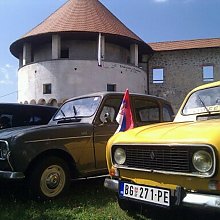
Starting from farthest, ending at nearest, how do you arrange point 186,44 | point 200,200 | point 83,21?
point 186,44
point 83,21
point 200,200

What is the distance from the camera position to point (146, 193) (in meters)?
3.98

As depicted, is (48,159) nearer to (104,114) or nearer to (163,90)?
(104,114)

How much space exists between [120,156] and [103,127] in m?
1.86

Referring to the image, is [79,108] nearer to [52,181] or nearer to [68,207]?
[52,181]

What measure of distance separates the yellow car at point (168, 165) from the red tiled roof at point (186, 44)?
93.5ft

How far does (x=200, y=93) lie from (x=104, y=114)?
172cm

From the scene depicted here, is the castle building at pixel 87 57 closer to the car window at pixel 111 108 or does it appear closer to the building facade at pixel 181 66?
the building facade at pixel 181 66

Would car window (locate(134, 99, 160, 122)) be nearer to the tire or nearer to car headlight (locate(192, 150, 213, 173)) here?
the tire

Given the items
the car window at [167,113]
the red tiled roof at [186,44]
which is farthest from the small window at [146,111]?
the red tiled roof at [186,44]

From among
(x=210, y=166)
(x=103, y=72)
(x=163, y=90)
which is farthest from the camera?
(x=163, y=90)

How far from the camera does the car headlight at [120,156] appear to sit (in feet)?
→ 14.4

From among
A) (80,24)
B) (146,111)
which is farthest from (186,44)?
(146,111)

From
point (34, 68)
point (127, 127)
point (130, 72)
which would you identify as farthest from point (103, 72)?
point (127, 127)

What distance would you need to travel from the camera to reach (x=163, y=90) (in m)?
33.0
